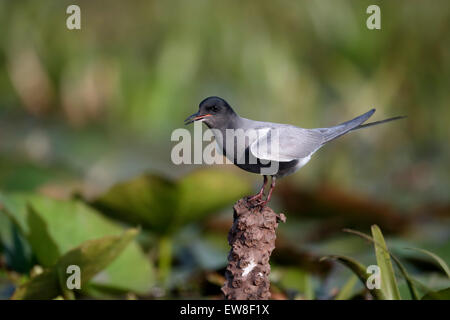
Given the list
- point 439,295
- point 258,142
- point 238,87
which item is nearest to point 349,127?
point 258,142

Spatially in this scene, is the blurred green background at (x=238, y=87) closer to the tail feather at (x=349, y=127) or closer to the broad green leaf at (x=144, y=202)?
the broad green leaf at (x=144, y=202)

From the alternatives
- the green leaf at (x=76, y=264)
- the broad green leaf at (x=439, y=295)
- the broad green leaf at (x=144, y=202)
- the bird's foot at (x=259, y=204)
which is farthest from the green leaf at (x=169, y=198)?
the broad green leaf at (x=439, y=295)

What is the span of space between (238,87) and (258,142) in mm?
4601

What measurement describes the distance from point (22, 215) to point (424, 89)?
4217mm

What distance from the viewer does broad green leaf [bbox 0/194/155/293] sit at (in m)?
2.68

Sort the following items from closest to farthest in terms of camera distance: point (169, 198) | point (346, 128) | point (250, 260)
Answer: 1. point (250, 260)
2. point (346, 128)
3. point (169, 198)

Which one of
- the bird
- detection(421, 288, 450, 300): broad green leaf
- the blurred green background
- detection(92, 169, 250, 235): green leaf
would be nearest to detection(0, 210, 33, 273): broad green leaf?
detection(92, 169, 250, 235): green leaf

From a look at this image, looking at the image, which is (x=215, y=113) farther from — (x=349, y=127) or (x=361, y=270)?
(x=361, y=270)

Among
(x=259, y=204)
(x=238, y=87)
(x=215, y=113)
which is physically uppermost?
(x=238, y=87)

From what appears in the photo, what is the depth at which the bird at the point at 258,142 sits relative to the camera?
2.04 m

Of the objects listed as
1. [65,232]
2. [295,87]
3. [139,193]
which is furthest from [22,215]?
[295,87]

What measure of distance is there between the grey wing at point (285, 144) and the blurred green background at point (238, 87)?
1.62 meters

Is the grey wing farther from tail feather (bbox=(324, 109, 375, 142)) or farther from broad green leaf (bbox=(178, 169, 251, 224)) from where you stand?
broad green leaf (bbox=(178, 169, 251, 224))

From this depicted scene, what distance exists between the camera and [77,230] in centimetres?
275
